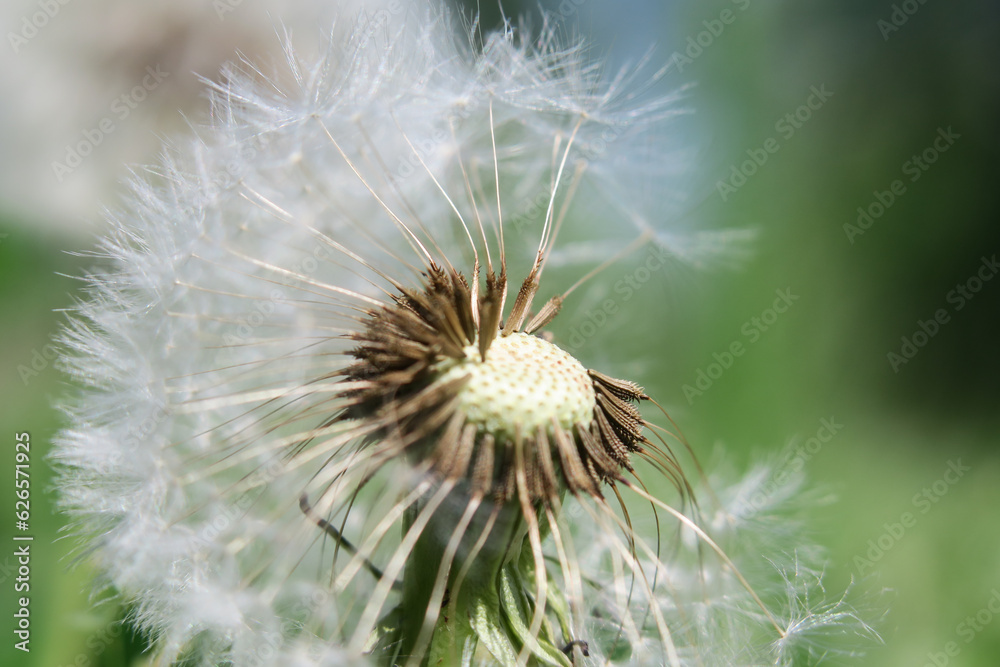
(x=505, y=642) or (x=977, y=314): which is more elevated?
(x=977, y=314)

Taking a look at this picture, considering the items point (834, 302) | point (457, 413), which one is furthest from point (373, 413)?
point (834, 302)

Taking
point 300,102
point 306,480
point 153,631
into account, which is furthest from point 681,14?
point 153,631

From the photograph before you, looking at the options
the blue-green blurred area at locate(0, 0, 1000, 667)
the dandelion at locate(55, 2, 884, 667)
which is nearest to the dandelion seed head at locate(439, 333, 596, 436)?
the dandelion at locate(55, 2, 884, 667)

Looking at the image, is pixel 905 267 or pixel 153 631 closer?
pixel 153 631

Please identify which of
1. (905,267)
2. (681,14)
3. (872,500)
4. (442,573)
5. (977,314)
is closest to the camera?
(442,573)

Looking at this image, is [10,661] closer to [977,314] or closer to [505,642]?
[505,642]

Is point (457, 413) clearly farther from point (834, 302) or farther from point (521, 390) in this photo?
point (834, 302)

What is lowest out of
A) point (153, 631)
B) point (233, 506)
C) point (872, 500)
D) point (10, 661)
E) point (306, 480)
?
point (10, 661)

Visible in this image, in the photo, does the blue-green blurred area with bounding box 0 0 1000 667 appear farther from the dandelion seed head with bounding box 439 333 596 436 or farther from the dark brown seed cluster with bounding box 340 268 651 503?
the dandelion seed head with bounding box 439 333 596 436
